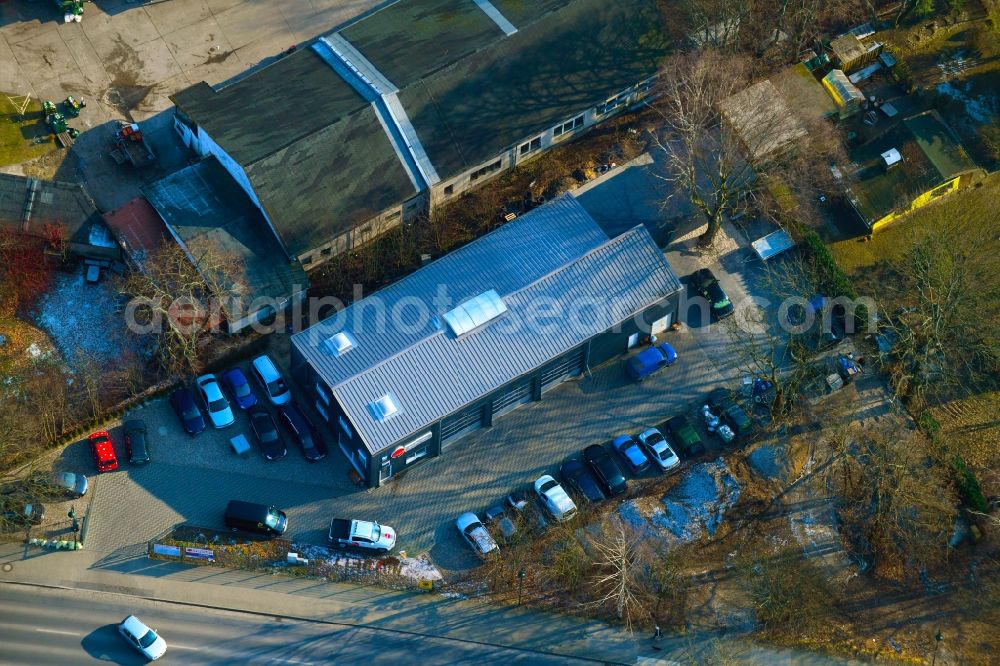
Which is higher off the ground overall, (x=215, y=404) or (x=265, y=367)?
(x=265, y=367)

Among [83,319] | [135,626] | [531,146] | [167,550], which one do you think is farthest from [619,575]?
[83,319]

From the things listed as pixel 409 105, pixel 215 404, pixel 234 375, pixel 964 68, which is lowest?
pixel 964 68

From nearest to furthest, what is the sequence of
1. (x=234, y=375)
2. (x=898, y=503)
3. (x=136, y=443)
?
(x=898, y=503)
(x=136, y=443)
(x=234, y=375)

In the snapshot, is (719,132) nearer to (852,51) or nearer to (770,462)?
(852,51)

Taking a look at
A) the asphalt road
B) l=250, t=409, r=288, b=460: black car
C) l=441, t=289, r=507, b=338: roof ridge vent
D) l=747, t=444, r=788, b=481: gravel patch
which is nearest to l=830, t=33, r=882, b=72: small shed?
l=747, t=444, r=788, b=481: gravel patch

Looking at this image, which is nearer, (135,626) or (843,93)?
(135,626)

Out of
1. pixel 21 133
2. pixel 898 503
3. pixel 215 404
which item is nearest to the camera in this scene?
pixel 898 503

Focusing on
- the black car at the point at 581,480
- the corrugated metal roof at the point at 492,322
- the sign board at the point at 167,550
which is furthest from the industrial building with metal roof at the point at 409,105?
the black car at the point at 581,480
